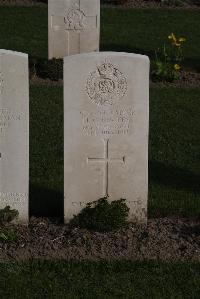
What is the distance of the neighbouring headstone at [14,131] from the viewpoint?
24.4ft

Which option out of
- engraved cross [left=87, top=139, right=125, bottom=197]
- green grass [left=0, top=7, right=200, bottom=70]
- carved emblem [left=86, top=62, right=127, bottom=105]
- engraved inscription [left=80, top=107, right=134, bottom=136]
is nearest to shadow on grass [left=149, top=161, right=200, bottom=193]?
engraved cross [left=87, top=139, right=125, bottom=197]

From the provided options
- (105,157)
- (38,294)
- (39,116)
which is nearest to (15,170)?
(105,157)

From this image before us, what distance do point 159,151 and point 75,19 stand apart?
4.87m

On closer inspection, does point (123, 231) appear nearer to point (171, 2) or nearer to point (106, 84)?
point (106, 84)

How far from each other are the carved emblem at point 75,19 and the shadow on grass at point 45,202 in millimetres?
6056

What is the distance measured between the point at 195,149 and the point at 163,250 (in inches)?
132

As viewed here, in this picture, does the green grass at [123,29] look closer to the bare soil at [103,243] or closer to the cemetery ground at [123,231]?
the cemetery ground at [123,231]

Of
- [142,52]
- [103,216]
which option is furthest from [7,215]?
[142,52]

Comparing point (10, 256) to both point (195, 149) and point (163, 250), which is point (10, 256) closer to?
point (163, 250)

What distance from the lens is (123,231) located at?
7758 millimetres

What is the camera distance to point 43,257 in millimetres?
7301

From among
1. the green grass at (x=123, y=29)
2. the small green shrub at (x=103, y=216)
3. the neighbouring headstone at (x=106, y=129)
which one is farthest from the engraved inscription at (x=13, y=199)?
the green grass at (x=123, y=29)

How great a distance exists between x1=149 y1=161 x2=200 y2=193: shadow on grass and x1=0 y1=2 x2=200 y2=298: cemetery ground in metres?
0.01

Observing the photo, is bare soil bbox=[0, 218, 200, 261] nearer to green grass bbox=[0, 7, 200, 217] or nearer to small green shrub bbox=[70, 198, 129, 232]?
small green shrub bbox=[70, 198, 129, 232]
